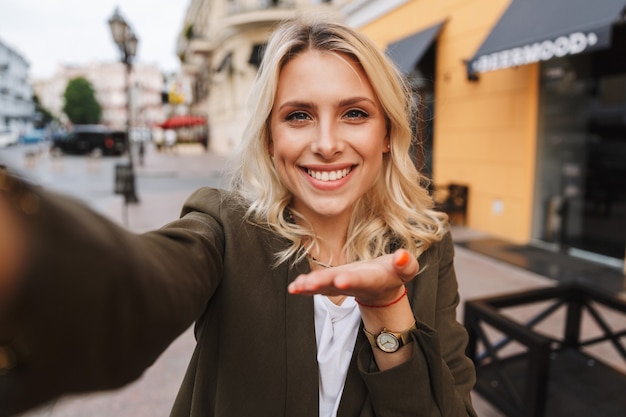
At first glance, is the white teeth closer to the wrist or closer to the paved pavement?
the wrist

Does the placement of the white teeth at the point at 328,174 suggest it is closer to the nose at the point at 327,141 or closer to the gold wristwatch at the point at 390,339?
the nose at the point at 327,141

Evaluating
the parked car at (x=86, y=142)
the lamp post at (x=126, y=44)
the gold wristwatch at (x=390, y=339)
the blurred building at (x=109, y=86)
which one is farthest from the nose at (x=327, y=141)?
the blurred building at (x=109, y=86)

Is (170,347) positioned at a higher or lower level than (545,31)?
lower

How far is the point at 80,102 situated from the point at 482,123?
87.9 metres

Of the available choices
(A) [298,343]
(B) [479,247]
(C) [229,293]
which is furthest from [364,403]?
(B) [479,247]

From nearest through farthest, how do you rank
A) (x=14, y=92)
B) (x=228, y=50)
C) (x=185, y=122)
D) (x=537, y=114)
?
1. (x=537, y=114)
2. (x=228, y=50)
3. (x=185, y=122)
4. (x=14, y=92)

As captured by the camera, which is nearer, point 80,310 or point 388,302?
point 80,310

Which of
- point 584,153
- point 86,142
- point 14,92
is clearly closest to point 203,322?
point 584,153

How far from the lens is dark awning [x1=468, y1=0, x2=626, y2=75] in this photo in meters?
4.47

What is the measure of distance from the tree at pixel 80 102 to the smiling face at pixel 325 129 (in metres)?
91.1

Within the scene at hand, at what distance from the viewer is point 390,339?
1.06m

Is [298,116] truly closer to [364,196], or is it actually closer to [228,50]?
[364,196]

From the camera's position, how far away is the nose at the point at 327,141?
4.21 ft

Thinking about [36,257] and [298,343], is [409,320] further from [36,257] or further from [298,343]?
[36,257]
